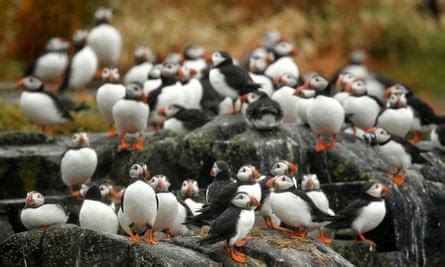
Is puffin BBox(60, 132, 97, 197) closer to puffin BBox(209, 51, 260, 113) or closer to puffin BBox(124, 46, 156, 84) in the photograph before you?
puffin BBox(209, 51, 260, 113)

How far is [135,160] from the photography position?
14.1 meters

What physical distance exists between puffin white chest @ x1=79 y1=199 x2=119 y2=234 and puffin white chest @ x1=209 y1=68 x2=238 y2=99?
306 centimetres

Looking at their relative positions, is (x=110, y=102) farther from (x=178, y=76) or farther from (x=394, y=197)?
(x=394, y=197)

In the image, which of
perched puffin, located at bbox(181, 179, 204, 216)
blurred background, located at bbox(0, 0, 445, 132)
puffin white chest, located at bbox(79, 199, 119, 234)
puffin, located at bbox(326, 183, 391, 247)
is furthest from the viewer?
blurred background, located at bbox(0, 0, 445, 132)

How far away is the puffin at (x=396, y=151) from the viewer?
13930mm

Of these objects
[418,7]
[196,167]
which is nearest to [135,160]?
[196,167]

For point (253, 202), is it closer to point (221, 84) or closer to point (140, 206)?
point (140, 206)

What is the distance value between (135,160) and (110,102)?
130 centimetres

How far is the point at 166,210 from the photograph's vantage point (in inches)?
475

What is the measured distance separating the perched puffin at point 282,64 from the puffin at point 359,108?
147 cm

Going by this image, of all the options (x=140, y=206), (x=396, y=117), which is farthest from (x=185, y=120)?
(x=140, y=206)

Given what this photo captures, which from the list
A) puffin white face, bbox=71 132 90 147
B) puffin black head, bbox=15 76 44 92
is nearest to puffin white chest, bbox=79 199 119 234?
puffin white face, bbox=71 132 90 147

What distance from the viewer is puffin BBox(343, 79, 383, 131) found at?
1518cm

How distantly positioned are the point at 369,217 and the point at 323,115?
5.06 feet
